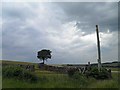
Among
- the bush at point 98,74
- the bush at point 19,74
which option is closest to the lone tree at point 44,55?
the bush at point 98,74

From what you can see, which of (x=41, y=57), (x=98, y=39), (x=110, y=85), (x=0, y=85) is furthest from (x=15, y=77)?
(x=41, y=57)

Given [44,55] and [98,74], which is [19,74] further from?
[44,55]

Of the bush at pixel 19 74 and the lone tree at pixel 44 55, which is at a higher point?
the lone tree at pixel 44 55

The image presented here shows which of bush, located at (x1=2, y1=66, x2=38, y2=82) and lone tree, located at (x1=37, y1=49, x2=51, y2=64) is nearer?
bush, located at (x1=2, y1=66, x2=38, y2=82)

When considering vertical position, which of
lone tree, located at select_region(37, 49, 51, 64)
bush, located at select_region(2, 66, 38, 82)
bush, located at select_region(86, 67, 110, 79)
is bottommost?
bush, located at select_region(86, 67, 110, 79)

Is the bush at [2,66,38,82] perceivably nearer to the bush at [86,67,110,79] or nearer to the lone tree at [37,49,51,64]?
the bush at [86,67,110,79]

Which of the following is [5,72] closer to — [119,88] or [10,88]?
[10,88]

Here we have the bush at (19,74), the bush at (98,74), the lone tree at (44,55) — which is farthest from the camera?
the lone tree at (44,55)

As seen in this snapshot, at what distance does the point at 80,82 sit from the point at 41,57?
7437 centimetres

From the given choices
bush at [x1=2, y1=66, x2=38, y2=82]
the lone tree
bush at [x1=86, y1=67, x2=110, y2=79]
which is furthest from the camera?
the lone tree

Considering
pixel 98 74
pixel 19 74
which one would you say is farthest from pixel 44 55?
pixel 19 74

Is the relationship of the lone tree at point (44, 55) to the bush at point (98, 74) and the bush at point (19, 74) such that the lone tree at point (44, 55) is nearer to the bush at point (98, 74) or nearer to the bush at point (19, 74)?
the bush at point (98, 74)

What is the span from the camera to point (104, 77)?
93.3ft

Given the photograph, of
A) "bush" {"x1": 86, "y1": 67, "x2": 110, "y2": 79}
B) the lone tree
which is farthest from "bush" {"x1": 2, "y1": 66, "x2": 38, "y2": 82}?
the lone tree
